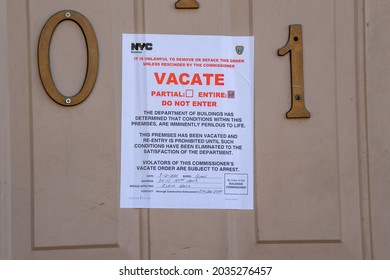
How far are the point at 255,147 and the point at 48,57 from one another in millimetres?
1049

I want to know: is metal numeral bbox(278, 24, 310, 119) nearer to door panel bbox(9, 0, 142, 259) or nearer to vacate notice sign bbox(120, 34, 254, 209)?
vacate notice sign bbox(120, 34, 254, 209)

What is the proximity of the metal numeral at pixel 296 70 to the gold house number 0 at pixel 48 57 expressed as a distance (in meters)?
0.87

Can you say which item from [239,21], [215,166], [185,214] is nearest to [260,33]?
[239,21]

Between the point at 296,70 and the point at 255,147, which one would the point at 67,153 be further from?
the point at 296,70

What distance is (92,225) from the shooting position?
4.13 meters

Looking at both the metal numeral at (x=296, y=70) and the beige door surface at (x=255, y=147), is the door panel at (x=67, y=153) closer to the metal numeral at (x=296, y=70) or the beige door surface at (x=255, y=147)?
the beige door surface at (x=255, y=147)

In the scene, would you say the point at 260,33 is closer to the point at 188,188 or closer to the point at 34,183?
the point at 188,188

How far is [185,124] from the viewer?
13.6 feet

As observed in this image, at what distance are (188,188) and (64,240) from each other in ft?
2.04

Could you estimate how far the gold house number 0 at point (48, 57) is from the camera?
4.12m

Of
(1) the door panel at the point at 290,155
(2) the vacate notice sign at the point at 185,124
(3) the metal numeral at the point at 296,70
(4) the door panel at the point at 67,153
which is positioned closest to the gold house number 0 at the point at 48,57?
(4) the door panel at the point at 67,153

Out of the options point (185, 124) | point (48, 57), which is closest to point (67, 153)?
point (48, 57)

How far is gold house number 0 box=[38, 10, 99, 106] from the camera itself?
412 centimetres

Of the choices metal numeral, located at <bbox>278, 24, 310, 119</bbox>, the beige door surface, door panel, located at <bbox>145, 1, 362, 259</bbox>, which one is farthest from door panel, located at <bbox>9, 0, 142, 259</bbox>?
metal numeral, located at <bbox>278, 24, 310, 119</bbox>
